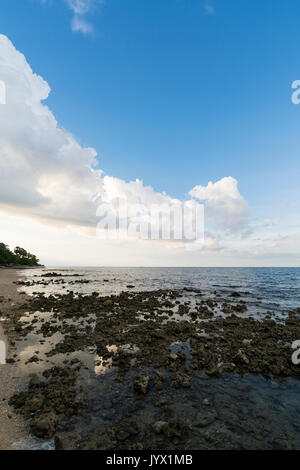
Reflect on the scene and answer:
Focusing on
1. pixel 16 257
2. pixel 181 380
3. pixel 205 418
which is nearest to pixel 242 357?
pixel 181 380

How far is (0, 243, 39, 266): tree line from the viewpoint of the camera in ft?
420

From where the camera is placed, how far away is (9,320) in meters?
16.8

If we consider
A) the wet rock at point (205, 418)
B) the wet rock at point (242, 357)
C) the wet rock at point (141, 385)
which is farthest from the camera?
the wet rock at point (242, 357)

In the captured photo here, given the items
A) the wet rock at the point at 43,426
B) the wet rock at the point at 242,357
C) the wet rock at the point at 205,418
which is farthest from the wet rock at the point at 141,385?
the wet rock at the point at 242,357

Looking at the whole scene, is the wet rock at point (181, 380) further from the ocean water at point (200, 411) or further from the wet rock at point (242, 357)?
the wet rock at point (242, 357)

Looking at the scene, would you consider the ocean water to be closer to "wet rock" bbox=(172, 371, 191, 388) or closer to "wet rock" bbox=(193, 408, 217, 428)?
"wet rock" bbox=(193, 408, 217, 428)

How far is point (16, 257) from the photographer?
149875mm

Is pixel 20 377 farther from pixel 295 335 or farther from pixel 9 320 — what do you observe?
pixel 295 335

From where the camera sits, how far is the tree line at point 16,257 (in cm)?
12812

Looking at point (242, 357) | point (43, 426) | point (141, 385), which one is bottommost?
point (242, 357)

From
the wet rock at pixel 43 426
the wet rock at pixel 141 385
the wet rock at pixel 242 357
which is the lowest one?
the wet rock at pixel 242 357

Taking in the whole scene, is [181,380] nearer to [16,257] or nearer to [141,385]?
[141,385]
